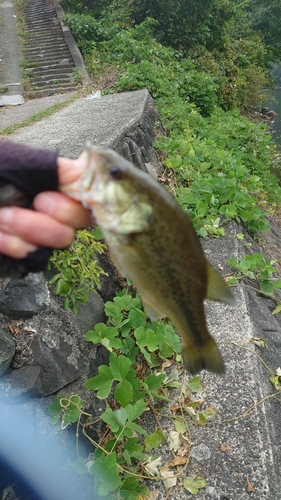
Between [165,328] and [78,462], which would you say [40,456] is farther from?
[165,328]

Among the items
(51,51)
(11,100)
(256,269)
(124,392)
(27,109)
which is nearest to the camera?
(124,392)

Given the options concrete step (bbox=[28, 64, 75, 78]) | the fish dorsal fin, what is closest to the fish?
the fish dorsal fin

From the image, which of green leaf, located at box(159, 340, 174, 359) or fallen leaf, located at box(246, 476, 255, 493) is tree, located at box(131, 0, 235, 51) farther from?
fallen leaf, located at box(246, 476, 255, 493)

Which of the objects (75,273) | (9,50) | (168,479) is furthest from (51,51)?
(168,479)

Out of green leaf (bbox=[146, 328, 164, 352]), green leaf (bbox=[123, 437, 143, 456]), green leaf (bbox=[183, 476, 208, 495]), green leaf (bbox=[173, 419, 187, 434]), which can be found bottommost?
green leaf (bbox=[173, 419, 187, 434])

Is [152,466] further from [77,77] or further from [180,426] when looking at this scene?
[77,77]

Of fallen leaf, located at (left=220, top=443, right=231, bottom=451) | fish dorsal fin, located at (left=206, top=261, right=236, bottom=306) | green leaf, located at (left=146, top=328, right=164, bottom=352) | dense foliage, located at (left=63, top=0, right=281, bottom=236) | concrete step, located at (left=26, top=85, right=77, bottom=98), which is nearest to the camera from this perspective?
fish dorsal fin, located at (left=206, top=261, right=236, bottom=306)

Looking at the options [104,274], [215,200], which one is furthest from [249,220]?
[104,274]
